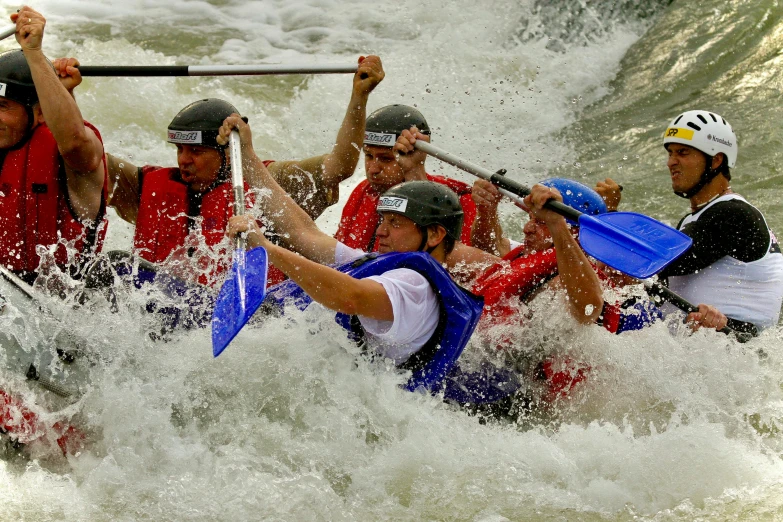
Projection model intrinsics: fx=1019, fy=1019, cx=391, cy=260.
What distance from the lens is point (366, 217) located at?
516cm

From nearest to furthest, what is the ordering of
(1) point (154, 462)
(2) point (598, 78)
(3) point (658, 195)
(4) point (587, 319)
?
(1) point (154, 462) → (4) point (587, 319) → (3) point (658, 195) → (2) point (598, 78)

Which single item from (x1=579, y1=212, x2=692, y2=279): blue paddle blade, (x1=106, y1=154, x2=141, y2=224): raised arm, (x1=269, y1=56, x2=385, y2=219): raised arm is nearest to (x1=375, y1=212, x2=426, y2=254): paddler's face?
(x1=579, y1=212, x2=692, y2=279): blue paddle blade

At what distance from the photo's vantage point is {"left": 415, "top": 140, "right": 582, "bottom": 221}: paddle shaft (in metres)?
4.08

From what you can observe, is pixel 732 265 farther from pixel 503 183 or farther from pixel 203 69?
pixel 203 69

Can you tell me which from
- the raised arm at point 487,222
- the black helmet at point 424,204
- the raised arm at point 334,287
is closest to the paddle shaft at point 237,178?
the raised arm at point 334,287

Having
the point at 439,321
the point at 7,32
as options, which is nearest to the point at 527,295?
the point at 439,321

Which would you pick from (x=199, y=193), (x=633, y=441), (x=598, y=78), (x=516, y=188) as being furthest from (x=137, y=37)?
(x=633, y=441)

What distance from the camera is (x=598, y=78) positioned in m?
10.4

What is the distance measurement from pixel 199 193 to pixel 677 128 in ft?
8.13

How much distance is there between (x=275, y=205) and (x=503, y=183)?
1.02 m

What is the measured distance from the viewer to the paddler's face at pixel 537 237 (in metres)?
4.58

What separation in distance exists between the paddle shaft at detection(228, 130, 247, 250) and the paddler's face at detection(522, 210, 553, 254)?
4.32 ft

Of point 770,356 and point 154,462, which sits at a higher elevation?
point 770,356

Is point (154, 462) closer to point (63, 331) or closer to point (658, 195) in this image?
point (63, 331)
